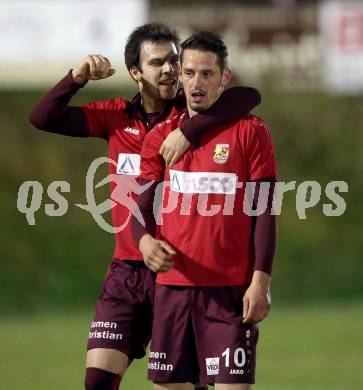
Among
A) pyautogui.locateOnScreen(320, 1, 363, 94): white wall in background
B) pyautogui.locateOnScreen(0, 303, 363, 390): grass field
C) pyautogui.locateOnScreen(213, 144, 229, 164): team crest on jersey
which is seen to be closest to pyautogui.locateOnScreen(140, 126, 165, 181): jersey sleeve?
pyautogui.locateOnScreen(213, 144, 229, 164): team crest on jersey

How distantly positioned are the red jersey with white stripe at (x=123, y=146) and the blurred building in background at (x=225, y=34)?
33.9ft

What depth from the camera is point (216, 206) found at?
5.64 metres

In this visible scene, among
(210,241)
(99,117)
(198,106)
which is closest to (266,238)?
(210,241)

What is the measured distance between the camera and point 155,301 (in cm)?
580

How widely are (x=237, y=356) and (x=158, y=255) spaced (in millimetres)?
565

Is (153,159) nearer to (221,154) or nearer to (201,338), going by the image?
(221,154)

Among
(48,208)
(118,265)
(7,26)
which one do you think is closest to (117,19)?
(7,26)

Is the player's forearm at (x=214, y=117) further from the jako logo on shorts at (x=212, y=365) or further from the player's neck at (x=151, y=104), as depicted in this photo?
the jako logo on shorts at (x=212, y=365)

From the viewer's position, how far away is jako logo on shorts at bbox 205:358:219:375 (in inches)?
220

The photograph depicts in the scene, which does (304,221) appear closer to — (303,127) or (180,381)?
(303,127)

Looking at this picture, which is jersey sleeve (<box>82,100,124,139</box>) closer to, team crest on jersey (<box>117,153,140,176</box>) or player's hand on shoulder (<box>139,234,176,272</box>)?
team crest on jersey (<box>117,153,140,176</box>)

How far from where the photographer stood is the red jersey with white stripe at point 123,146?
636 centimetres

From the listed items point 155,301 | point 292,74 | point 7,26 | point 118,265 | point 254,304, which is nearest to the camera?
point 254,304

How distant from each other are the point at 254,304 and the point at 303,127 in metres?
13.3
